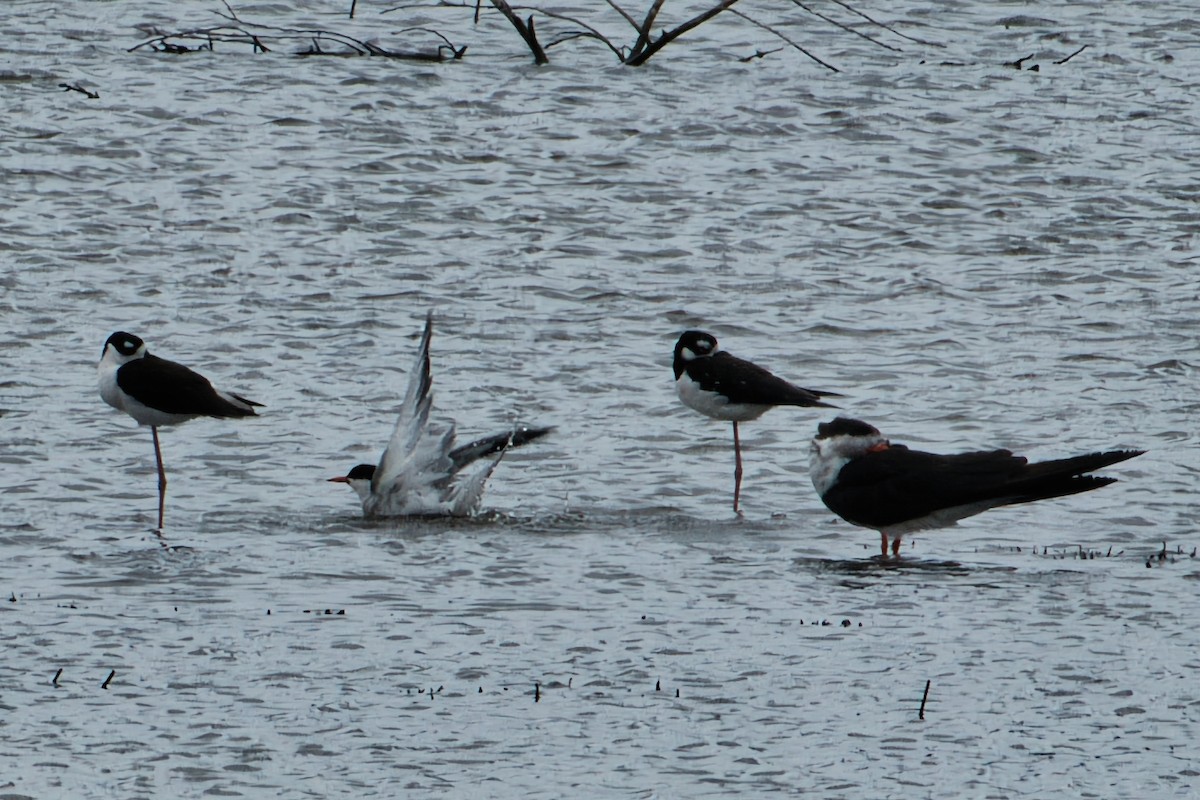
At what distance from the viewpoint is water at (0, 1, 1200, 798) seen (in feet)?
22.9

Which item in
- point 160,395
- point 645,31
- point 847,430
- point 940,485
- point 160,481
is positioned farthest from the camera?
point 645,31

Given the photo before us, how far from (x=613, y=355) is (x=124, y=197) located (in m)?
6.12

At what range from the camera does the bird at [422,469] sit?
424 inches

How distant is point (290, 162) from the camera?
63.7 feet

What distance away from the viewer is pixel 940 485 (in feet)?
32.2

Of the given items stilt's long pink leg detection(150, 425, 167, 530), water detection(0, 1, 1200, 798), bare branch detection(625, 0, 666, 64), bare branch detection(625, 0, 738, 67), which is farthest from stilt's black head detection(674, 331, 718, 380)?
bare branch detection(625, 0, 666, 64)

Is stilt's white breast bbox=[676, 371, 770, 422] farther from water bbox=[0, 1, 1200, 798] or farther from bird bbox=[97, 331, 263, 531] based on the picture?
bird bbox=[97, 331, 263, 531]

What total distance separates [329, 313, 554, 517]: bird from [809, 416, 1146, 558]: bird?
207cm

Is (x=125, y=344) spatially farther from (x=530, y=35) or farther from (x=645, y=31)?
(x=530, y=35)

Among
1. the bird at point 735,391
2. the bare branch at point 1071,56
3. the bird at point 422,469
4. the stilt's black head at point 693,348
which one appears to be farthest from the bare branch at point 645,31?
the bird at point 422,469

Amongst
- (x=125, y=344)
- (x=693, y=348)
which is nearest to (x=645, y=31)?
(x=693, y=348)

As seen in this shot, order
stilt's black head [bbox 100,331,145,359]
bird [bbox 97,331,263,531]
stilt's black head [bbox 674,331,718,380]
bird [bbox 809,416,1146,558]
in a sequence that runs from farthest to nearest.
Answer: stilt's black head [bbox 674,331,718,380]
stilt's black head [bbox 100,331,145,359]
bird [bbox 97,331,263,531]
bird [bbox 809,416,1146,558]

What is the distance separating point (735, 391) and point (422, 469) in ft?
6.83

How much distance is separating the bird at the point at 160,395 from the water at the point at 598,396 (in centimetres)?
39
